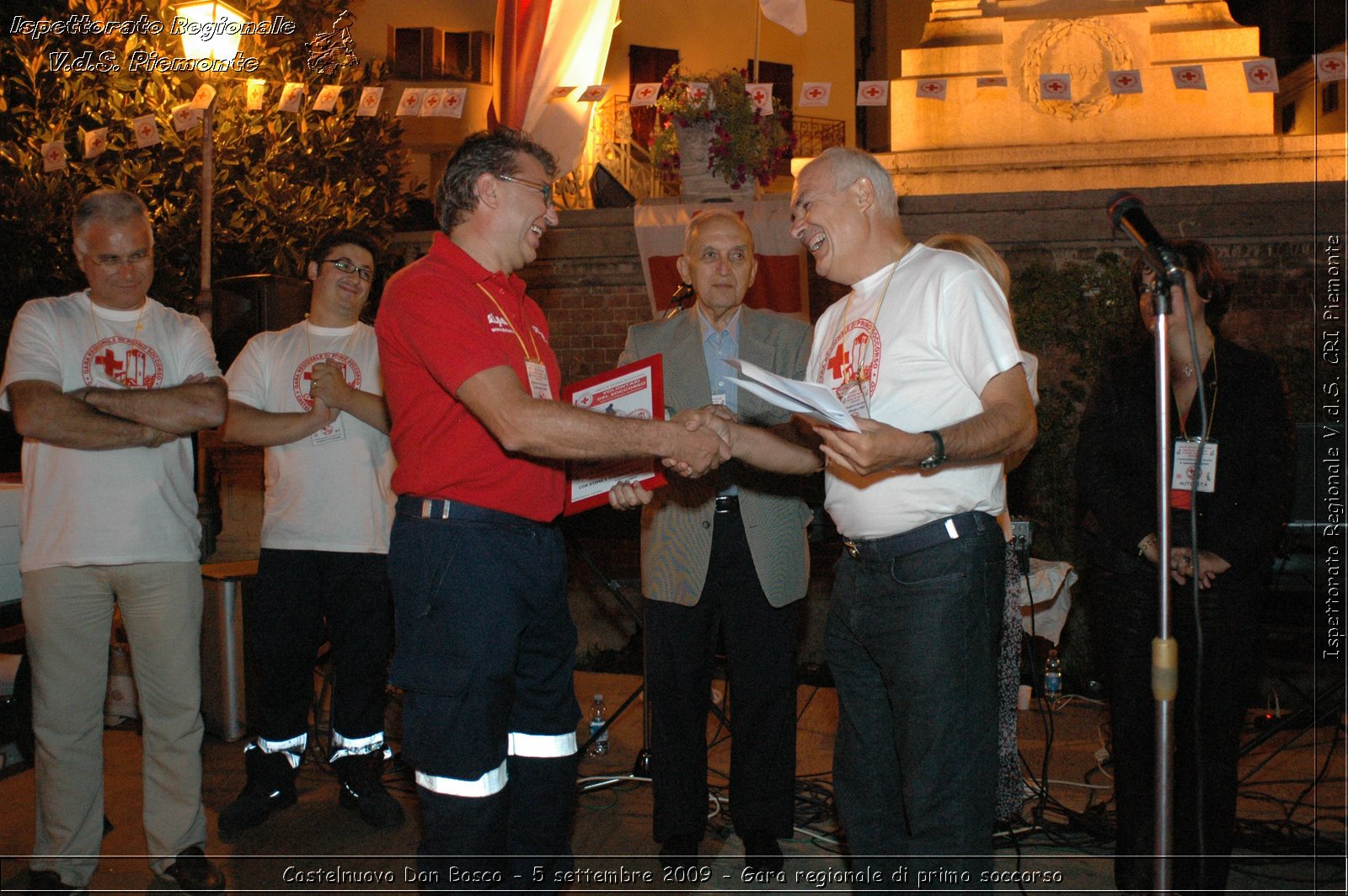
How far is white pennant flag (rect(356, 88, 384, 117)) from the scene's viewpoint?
7.70m

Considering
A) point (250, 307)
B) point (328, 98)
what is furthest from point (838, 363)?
point (328, 98)

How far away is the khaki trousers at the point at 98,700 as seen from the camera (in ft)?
11.4

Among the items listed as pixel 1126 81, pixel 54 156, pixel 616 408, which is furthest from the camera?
pixel 1126 81

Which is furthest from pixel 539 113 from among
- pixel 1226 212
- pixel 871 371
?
pixel 871 371

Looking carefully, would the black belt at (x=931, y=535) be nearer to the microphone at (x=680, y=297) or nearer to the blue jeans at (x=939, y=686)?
the blue jeans at (x=939, y=686)

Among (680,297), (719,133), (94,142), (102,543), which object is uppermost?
(719,133)

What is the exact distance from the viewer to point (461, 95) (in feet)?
24.8

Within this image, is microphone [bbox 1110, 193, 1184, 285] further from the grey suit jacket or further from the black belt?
the grey suit jacket

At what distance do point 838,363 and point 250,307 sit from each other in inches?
173

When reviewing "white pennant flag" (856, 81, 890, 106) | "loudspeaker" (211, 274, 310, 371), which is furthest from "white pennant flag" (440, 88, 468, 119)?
"white pennant flag" (856, 81, 890, 106)

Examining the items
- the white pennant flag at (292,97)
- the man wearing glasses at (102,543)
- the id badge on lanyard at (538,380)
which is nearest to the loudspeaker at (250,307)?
the white pennant flag at (292,97)

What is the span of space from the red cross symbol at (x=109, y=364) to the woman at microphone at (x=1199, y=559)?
3.47 meters

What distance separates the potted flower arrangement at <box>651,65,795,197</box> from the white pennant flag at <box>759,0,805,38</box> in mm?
533

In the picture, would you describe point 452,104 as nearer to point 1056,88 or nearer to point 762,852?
point 1056,88
